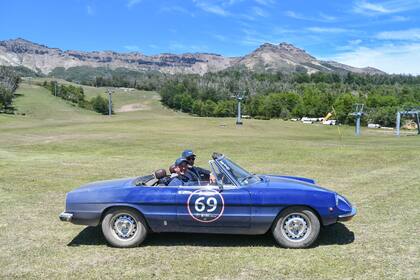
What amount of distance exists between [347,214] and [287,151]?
17415 millimetres

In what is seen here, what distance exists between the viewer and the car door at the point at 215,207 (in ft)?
24.2

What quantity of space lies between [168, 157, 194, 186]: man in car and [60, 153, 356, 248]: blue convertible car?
0.17 metres

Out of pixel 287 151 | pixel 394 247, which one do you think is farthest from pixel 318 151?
pixel 394 247

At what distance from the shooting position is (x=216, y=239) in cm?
802

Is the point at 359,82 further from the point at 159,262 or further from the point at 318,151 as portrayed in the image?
the point at 159,262

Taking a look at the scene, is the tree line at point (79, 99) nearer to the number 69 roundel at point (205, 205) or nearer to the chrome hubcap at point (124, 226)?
the chrome hubcap at point (124, 226)

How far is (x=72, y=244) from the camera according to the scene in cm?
791

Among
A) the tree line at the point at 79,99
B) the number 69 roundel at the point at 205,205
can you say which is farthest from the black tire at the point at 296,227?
the tree line at the point at 79,99

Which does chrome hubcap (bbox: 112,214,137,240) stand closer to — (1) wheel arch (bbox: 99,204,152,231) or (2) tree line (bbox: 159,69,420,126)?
(1) wheel arch (bbox: 99,204,152,231)

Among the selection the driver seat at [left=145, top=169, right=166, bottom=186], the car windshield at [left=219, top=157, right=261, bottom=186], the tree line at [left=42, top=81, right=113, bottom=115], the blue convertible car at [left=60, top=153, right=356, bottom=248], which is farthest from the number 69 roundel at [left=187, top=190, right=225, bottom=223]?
the tree line at [left=42, top=81, right=113, bottom=115]

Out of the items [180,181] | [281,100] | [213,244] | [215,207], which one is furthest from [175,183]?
[281,100]

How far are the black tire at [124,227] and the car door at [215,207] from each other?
29.0 inches

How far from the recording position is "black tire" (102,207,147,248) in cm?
759

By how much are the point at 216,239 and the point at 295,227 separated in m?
1.52
